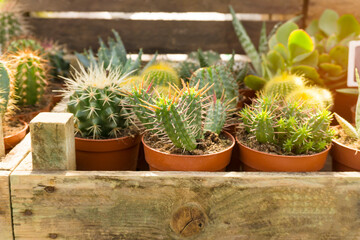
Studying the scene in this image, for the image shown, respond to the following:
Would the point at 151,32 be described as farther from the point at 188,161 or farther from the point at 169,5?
the point at 188,161

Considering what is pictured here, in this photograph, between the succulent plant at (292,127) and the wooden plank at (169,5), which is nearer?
the succulent plant at (292,127)

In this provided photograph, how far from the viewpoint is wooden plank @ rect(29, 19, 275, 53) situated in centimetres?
197

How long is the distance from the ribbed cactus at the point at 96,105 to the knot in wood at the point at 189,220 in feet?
0.99

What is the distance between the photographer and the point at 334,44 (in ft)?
5.26

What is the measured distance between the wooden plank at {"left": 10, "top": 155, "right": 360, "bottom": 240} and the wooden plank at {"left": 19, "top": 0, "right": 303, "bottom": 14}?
1214 mm

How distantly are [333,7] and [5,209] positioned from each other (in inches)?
67.5

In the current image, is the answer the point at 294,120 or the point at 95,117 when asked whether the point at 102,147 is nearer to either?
the point at 95,117

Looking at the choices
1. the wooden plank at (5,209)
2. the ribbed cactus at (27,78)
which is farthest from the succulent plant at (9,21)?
the wooden plank at (5,209)

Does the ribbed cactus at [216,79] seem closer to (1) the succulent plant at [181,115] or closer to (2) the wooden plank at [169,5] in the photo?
(1) the succulent plant at [181,115]

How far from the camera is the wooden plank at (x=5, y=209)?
92 cm

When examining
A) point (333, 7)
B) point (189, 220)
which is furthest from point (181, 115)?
point (333, 7)

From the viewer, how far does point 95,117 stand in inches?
42.1

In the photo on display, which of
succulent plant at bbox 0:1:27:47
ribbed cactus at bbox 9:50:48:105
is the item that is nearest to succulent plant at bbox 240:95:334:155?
ribbed cactus at bbox 9:50:48:105

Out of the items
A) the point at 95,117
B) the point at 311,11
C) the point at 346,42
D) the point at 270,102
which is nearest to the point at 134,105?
the point at 95,117
